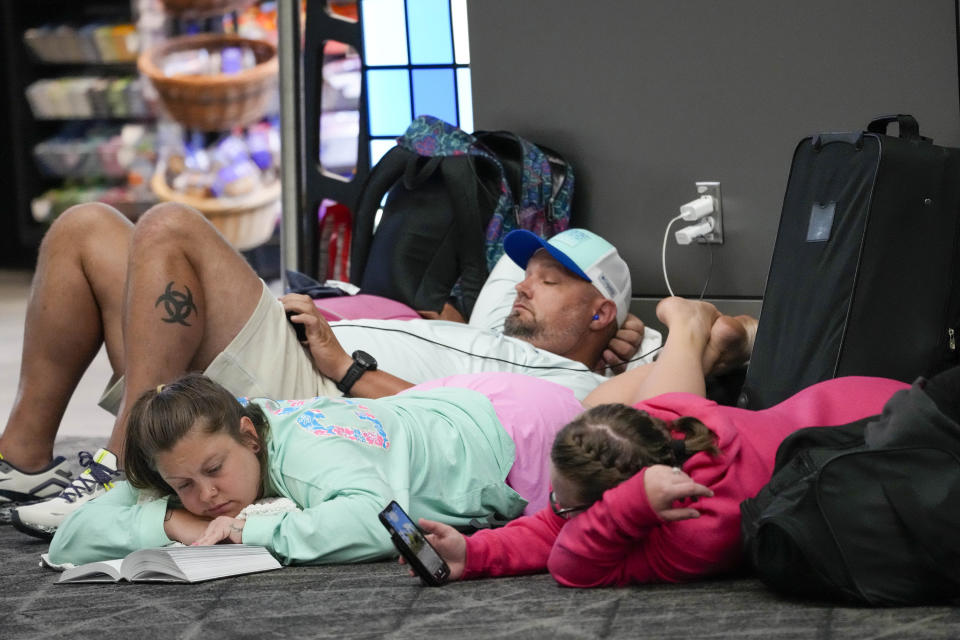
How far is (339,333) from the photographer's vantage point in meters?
2.68

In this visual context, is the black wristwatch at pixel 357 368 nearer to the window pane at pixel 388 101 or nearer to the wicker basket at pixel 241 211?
the window pane at pixel 388 101

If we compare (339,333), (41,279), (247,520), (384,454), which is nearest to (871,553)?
(384,454)

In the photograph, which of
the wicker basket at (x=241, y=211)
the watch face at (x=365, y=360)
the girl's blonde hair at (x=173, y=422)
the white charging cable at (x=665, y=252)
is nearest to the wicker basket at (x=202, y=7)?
the wicker basket at (x=241, y=211)

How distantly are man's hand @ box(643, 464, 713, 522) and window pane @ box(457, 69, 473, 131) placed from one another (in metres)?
2.21

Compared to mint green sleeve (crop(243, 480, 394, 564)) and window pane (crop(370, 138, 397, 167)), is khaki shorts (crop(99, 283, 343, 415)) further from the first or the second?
window pane (crop(370, 138, 397, 167))

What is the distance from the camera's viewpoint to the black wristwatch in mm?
2480

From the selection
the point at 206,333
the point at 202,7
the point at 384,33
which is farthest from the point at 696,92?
the point at 202,7

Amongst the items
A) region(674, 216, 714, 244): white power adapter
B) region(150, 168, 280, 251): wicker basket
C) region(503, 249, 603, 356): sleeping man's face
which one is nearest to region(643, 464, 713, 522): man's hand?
region(503, 249, 603, 356): sleeping man's face

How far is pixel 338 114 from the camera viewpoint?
403cm

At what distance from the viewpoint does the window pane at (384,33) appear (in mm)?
3738

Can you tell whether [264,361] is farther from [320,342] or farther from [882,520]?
[882,520]

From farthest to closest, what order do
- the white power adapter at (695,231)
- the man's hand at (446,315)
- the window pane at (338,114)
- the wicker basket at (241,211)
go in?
the wicker basket at (241,211) → the window pane at (338,114) → the man's hand at (446,315) → the white power adapter at (695,231)

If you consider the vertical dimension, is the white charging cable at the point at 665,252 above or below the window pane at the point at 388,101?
below

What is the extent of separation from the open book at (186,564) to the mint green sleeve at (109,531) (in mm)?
58
